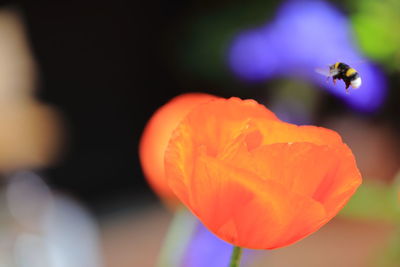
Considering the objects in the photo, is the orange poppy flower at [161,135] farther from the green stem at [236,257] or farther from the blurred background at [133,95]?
the blurred background at [133,95]

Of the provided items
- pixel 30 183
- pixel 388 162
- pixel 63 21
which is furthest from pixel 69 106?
pixel 30 183

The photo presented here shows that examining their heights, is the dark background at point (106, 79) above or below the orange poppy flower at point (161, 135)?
above

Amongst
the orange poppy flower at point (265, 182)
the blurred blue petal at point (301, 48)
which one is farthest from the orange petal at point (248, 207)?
the blurred blue petal at point (301, 48)

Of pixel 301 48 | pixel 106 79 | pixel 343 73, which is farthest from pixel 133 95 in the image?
pixel 343 73

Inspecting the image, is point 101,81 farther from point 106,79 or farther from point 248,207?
point 248,207

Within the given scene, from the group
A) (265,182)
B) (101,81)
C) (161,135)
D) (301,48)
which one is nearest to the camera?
(265,182)

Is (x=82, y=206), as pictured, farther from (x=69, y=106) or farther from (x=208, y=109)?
(x=208, y=109)
